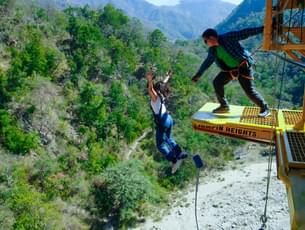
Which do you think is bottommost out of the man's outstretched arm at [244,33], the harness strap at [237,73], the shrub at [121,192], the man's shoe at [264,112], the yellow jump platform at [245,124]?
the shrub at [121,192]

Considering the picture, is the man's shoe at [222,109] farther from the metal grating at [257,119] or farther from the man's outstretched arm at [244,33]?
the man's outstretched arm at [244,33]

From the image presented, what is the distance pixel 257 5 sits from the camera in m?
76.0

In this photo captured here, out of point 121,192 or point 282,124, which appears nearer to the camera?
point 282,124

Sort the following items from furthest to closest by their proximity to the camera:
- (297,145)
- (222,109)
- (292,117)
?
(222,109), (292,117), (297,145)

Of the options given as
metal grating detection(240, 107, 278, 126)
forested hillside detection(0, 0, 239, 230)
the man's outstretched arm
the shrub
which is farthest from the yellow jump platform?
the shrub

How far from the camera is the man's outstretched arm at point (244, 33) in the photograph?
500 centimetres

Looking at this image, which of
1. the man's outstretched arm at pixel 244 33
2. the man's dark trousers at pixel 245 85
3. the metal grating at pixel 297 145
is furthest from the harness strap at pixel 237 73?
the metal grating at pixel 297 145

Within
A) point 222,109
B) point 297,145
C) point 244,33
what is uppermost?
point 244,33

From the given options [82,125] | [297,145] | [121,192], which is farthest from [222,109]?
[82,125]

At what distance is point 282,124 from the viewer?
539 cm

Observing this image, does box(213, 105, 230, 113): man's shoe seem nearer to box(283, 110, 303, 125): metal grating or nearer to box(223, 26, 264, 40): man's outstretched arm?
box(283, 110, 303, 125): metal grating

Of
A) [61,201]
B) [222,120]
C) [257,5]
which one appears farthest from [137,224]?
[257,5]

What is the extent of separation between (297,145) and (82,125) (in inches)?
711

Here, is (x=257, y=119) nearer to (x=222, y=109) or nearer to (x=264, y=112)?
(x=264, y=112)
